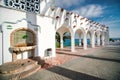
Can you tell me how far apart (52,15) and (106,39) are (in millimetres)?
23596

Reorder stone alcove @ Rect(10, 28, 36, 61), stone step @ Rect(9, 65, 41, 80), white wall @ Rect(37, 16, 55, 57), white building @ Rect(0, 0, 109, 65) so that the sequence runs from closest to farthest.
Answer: stone step @ Rect(9, 65, 41, 80)
white building @ Rect(0, 0, 109, 65)
stone alcove @ Rect(10, 28, 36, 61)
white wall @ Rect(37, 16, 55, 57)

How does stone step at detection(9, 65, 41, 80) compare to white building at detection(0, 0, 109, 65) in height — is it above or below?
below

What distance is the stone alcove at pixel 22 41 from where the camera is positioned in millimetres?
7824

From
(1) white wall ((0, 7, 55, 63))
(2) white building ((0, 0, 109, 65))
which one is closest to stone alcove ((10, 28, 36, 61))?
(2) white building ((0, 0, 109, 65))

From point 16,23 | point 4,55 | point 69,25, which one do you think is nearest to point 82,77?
point 4,55

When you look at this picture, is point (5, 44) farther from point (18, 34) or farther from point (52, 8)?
point (52, 8)

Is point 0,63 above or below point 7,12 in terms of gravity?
below

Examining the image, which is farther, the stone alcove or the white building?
the stone alcove

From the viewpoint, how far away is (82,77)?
237 inches

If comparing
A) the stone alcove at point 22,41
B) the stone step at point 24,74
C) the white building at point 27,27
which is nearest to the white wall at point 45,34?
the white building at point 27,27

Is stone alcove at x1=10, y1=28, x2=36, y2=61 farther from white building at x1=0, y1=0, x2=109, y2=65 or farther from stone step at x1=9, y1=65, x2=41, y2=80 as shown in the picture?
stone step at x1=9, y1=65, x2=41, y2=80

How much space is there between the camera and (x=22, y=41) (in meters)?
8.95

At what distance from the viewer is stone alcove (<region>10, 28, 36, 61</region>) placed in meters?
7.82

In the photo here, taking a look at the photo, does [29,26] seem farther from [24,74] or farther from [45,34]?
[24,74]
